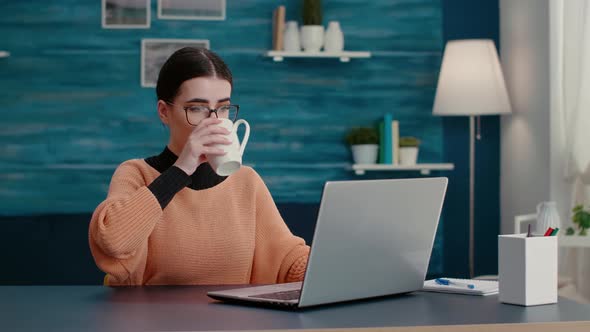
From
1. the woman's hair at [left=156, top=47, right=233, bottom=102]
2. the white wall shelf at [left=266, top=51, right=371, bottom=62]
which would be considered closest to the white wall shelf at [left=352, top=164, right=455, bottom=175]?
the white wall shelf at [left=266, top=51, right=371, bottom=62]

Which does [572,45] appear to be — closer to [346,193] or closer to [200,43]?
[200,43]

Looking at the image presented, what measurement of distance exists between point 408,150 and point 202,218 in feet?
8.62

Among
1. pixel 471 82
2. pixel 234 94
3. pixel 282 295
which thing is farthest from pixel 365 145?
pixel 282 295

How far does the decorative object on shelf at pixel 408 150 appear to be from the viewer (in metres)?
4.67

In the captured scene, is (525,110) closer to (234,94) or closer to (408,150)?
(408,150)

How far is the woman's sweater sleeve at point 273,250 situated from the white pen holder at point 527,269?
0.61m

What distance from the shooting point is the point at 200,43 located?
473cm

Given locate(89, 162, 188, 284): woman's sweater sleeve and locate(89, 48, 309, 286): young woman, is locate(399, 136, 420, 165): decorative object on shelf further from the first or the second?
locate(89, 162, 188, 284): woman's sweater sleeve

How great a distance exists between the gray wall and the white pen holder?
2671 millimetres

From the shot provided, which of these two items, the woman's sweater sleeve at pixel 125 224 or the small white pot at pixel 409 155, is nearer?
the woman's sweater sleeve at pixel 125 224

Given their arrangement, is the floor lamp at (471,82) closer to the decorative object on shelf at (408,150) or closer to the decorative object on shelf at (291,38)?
the decorative object on shelf at (408,150)

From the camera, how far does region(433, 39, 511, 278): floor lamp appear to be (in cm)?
446

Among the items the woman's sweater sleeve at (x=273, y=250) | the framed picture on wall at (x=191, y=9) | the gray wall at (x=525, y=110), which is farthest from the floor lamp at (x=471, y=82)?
the woman's sweater sleeve at (x=273, y=250)

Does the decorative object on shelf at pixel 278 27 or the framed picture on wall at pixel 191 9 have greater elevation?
the framed picture on wall at pixel 191 9
